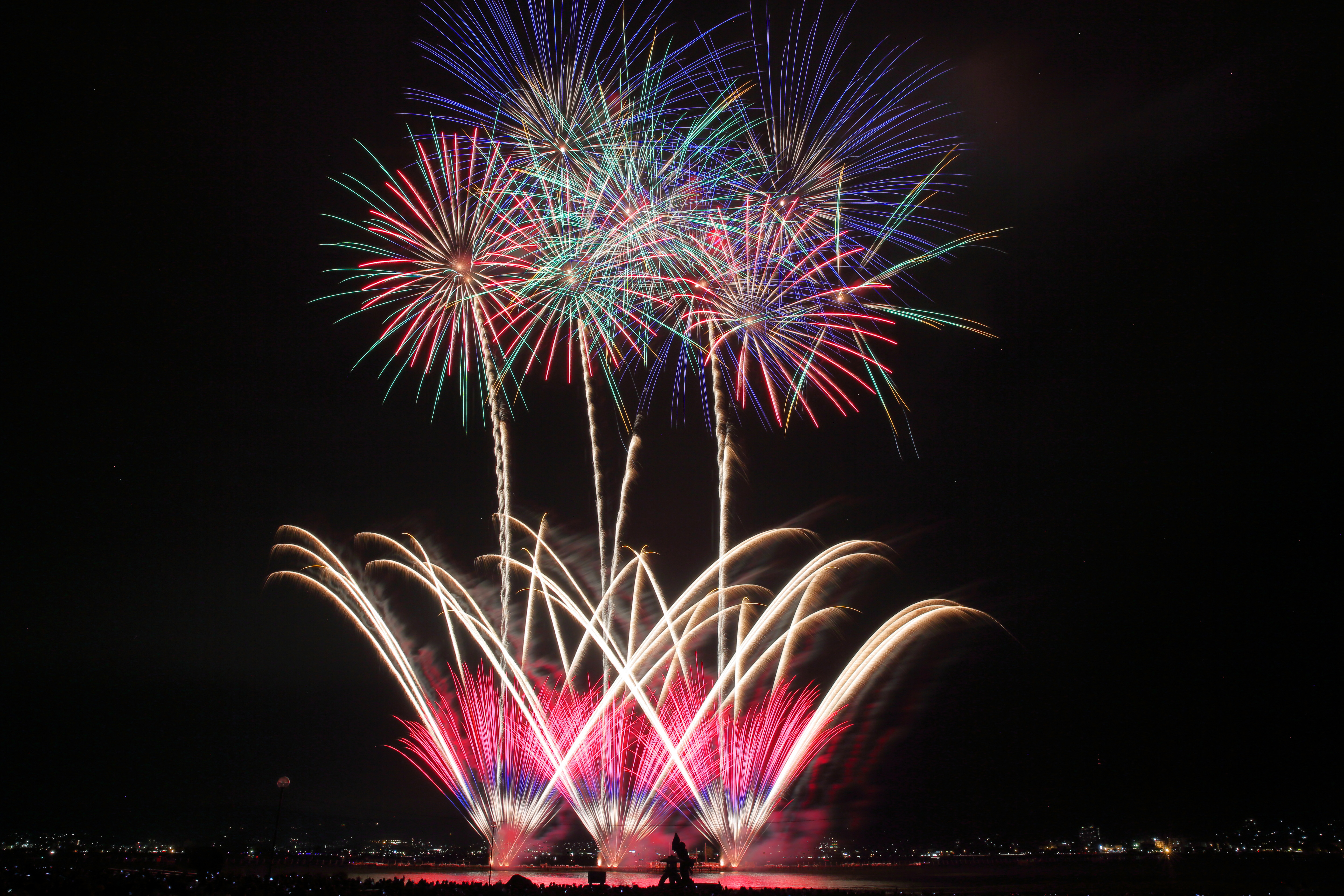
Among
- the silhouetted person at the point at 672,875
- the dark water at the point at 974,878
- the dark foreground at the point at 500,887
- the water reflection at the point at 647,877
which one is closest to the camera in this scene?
the dark foreground at the point at 500,887

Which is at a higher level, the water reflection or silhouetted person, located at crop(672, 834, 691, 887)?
silhouetted person, located at crop(672, 834, 691, 887)

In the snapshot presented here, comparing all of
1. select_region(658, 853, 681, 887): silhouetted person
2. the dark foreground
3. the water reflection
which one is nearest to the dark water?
the water reflection

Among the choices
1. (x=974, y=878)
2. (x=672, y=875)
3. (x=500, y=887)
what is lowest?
(x=974, y=878)

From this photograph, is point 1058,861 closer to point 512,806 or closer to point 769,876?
point 769,876

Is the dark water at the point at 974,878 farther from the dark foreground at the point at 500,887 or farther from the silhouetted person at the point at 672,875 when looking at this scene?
the silhouetted person at the point at 672,875

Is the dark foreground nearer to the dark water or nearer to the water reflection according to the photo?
the dark water

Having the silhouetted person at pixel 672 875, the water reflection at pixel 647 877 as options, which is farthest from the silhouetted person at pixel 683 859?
the water reflection at pixel 647 877

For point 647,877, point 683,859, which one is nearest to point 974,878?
point 647,877

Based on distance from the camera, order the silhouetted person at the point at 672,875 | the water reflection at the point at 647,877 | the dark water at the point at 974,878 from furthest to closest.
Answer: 1. the dark water at the point at 974,878
2. the water reflection at the point at 647,877
3. the silhouetted person at the point at 672,875

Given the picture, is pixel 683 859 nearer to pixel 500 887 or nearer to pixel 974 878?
pixel 500 887
